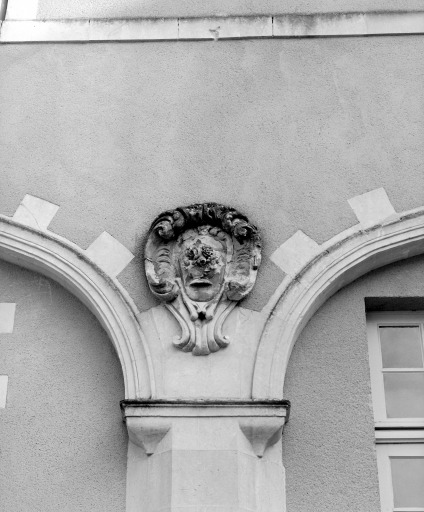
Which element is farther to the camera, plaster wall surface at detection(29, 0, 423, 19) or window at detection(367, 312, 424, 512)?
plaster wall surface at detection(29, 0, 423, 19)

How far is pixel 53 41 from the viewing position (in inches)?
285

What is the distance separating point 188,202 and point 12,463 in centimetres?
178

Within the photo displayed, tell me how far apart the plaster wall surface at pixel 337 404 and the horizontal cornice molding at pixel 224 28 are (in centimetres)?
163

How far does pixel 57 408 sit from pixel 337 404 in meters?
1.49

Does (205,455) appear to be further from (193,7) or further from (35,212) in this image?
(193,7)

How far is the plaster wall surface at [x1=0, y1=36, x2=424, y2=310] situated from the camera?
6617 mm

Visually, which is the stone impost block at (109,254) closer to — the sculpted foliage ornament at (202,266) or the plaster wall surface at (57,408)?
the sculpted foliage ornament at (202,266)

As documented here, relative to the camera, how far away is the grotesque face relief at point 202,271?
620 cm

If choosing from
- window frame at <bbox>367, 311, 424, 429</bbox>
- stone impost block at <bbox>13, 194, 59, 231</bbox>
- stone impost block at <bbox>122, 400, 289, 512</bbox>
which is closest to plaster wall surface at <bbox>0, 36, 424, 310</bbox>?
stone impost block at <bbox>13, 194, 59, 231</bbox>

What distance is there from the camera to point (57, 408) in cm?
613

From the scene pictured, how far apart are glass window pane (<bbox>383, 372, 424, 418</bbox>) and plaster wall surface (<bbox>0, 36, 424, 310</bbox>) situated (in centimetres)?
85

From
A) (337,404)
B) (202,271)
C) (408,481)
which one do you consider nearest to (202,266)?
(202,271)

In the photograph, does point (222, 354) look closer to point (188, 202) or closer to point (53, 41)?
point (188, 202)

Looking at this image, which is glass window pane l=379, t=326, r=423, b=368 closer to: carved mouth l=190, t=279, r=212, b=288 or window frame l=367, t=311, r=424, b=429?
window frame l=367, t=311, r=424, b=429
